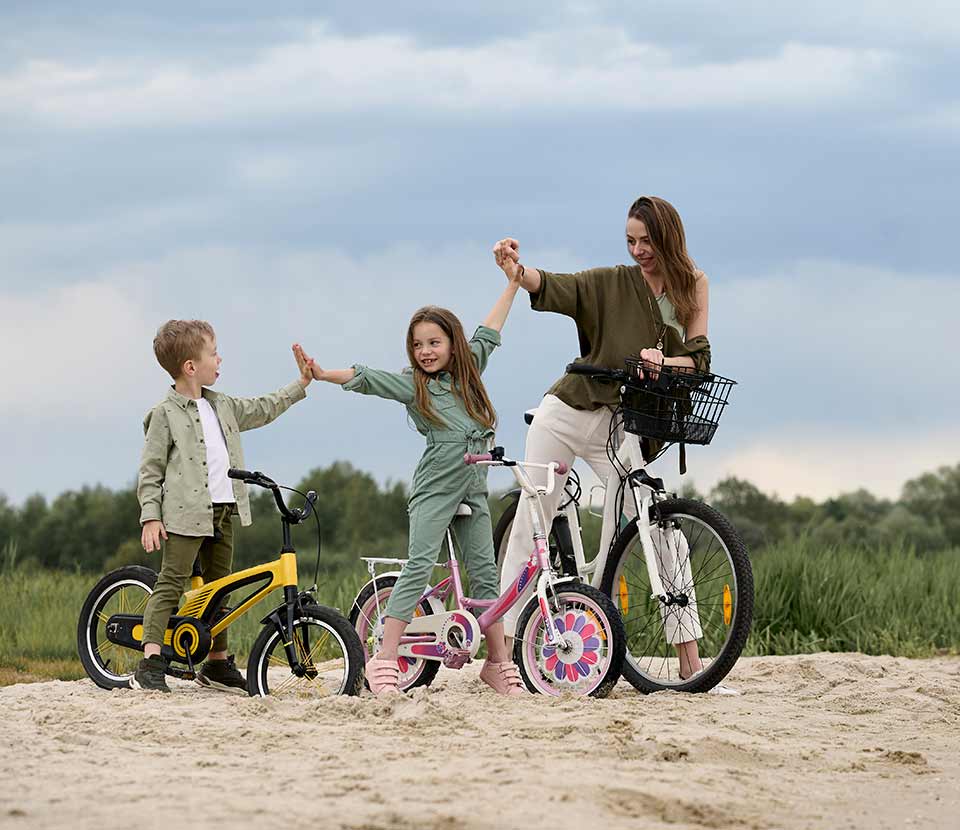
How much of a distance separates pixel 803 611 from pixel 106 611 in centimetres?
485

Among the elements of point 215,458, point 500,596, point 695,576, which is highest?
point 215,458

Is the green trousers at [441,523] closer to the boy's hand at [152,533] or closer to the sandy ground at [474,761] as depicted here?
the sandy ground at [474,761]

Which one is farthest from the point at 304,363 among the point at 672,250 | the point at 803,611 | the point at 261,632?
the point at 803,611

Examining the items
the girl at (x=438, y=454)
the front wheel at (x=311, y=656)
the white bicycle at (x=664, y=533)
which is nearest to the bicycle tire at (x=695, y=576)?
the white bicycle at (x=664, y=533)

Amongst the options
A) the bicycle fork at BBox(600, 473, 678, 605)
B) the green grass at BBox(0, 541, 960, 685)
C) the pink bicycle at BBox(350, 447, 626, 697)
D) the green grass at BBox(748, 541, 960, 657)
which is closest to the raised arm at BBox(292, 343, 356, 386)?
the pink bicycle at BBox(350, 447, 626, 697)

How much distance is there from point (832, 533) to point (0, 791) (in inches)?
385

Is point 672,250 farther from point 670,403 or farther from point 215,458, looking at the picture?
point 215,458

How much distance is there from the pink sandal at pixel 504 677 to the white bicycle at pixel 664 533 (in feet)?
1.72

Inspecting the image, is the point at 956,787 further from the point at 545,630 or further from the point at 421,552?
the point at 421,552

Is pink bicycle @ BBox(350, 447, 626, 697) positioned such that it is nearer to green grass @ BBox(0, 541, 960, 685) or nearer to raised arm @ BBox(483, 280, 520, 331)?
raised arm @ BBox(483, 280, 520, 331)

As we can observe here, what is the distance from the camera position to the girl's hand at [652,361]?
634 centimetres

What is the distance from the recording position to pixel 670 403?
6.43 metres

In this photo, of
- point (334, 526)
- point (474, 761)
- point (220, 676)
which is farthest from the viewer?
point (334, 526)

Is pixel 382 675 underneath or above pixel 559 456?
underneath
